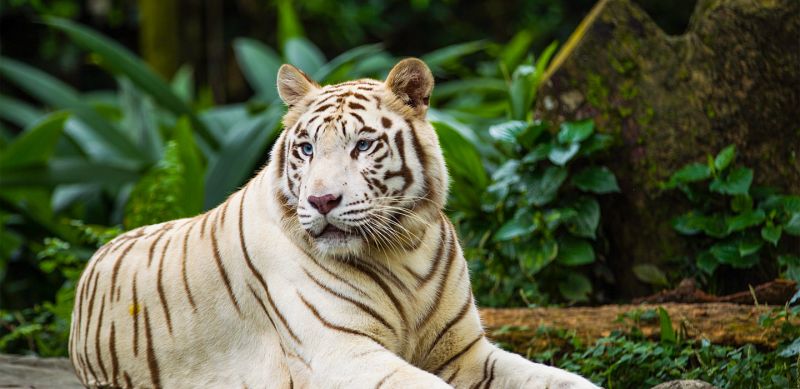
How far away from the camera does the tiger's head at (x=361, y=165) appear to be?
3146 mm

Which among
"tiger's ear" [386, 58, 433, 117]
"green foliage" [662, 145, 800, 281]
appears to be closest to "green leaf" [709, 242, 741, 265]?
"green foliage" [662, 145, 800, 281]

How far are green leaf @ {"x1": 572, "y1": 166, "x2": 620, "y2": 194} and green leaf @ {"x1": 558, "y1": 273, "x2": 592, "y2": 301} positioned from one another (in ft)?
1.48

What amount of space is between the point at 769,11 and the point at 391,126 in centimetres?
248

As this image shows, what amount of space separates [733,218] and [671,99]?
728 mm

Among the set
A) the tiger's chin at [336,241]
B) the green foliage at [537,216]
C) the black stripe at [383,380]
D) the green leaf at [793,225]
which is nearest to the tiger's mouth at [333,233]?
the tiger's chin at [336,241]

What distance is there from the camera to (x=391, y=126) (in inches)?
130

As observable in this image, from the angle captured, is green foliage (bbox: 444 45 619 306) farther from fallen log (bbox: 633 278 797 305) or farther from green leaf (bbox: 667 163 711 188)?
fallen log (bbox: 633 278 797 305)

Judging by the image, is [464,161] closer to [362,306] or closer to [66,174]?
[362,306]

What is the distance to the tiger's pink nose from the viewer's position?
3.09 meters

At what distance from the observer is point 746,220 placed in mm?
4598

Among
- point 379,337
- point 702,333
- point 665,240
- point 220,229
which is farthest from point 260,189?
point 665,240

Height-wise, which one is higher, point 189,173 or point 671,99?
point 671,99

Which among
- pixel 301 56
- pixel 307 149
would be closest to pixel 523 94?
pixel 307 149

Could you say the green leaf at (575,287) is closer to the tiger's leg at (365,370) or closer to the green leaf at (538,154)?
the green leaf at (538,154)
